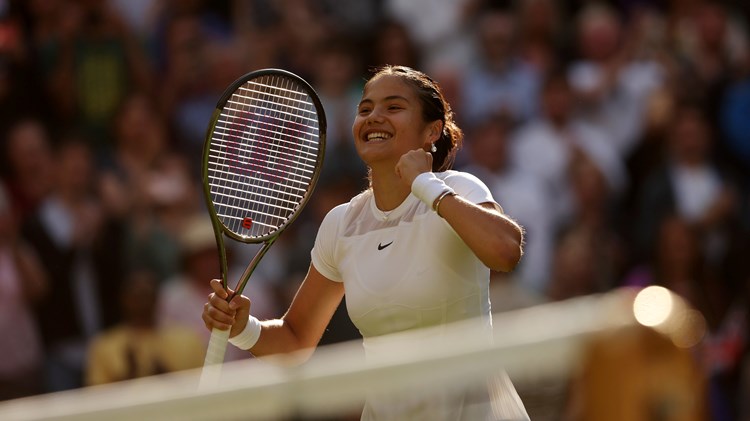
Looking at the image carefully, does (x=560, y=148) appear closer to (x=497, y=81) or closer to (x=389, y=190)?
(x=497, y=81)

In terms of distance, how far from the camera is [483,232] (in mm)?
4094

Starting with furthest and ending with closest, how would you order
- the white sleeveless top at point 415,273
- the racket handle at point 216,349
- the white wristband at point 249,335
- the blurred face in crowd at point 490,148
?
1. the blurred face in crowd at point 490,148
2. the white wristband at point 249,335
3. the racket handle at point 216,349
4. the white sleeveless top at point 415,273

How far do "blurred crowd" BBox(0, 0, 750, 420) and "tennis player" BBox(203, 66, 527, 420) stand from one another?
3.17 metres

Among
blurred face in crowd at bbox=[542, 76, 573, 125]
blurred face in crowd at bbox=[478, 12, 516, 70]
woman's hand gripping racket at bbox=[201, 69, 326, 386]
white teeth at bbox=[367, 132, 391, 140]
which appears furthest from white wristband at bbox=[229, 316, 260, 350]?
blurred face in crowd at bbox=[478, 12, 516, 70]

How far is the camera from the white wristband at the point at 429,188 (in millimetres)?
4160

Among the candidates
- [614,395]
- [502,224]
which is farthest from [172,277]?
[614,395]

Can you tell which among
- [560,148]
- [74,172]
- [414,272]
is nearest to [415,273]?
[414,272]

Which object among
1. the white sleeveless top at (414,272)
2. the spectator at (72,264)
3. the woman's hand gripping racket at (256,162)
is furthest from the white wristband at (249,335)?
the spectator at (72,264)

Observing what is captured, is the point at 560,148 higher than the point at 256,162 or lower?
lower

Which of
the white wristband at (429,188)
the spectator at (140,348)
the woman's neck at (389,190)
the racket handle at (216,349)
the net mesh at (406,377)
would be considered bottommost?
the spectator at (140,348)

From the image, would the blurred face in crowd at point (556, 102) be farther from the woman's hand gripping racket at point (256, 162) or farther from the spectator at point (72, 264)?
the woman's hand gripping racket at point (256, 162)

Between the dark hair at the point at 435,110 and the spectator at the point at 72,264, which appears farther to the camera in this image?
the spectator at the point at 72,264

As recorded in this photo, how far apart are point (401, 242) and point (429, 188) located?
0.30 metres

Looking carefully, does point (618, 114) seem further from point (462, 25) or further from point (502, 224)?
point (502, 224)
